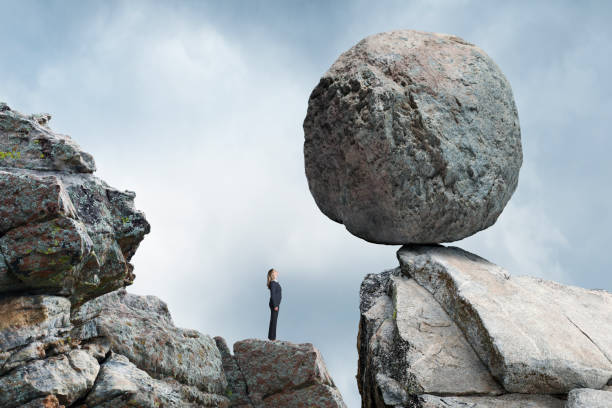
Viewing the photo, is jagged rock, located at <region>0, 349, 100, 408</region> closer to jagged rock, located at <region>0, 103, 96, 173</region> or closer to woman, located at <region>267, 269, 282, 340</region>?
jagged rock, located at <region>0, 103, 96, 173</region>

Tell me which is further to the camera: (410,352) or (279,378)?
(279,378)

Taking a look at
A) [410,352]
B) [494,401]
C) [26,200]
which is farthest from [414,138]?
[26,200]

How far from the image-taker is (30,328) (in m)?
8.07

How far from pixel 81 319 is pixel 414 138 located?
5.99 m

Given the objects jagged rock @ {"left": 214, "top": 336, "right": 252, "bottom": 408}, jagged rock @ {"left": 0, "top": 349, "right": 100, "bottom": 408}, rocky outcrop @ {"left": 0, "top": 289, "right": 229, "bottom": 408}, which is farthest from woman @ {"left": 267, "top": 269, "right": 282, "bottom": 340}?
jagged rock @ {"left": 0, "top": 349, "right": 100, "bottom": 408}

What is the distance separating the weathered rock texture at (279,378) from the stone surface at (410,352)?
33.9 inches

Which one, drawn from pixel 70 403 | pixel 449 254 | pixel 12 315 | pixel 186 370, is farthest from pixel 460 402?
pixel 12 315

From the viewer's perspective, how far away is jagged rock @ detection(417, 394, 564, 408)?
902 centimetres

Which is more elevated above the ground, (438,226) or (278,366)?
(438,226)

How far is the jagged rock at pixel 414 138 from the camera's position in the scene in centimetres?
1080

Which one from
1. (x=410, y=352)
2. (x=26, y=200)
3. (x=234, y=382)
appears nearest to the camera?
(x=26, y=200)

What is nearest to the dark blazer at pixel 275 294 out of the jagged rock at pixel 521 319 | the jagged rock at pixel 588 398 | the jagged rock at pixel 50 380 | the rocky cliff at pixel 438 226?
the rocky cliff at pixel 438 226

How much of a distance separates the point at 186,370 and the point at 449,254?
5.02 m

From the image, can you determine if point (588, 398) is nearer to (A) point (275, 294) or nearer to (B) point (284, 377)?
(B) point (284, 377)
